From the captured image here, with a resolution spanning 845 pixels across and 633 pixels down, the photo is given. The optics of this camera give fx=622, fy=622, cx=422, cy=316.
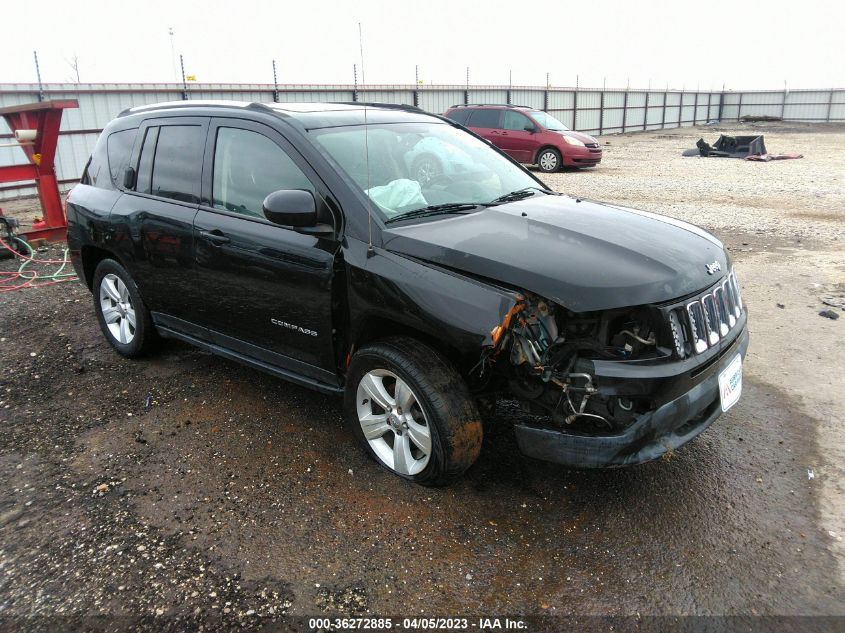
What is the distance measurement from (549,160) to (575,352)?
49.7 ft

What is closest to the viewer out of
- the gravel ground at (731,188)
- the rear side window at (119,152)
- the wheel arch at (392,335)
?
the wheel arch at (392,335)

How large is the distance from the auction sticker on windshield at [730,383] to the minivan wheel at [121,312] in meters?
3.80

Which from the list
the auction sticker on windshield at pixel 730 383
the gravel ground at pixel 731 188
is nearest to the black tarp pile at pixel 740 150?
the gravel ground at pixel 731 188

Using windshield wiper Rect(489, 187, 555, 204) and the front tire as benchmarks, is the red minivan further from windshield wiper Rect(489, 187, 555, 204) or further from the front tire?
windshield wiper Rect(489, 187, 555, 204)

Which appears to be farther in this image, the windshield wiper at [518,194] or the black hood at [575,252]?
the windshield wiper at [518,194]

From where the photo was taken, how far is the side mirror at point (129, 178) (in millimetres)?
4438

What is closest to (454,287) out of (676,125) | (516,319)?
(516,319)

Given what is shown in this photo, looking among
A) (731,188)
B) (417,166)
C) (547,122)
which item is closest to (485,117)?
(547,122)

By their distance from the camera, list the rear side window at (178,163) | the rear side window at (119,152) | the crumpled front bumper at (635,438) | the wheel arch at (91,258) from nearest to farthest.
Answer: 1. the crumpled front bumper at (635,438)
2. the rear side window at (178,163)
3. the rear side window at (119,152)
4. the wheel arch at (91,258)

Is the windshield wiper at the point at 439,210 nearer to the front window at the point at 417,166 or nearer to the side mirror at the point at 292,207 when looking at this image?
the front window at the point at 417,166

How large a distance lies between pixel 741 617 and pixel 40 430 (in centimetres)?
390

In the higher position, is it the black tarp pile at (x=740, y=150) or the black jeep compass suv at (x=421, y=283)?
the black jeep compass suv at (x=421, y=283)

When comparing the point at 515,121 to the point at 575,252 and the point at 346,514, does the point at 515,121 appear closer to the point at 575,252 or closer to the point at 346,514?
the point at 575,252

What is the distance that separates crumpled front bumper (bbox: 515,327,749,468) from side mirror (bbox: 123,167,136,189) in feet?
10.9
